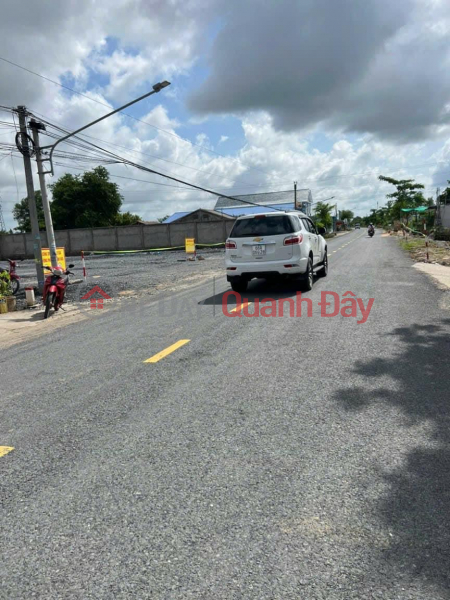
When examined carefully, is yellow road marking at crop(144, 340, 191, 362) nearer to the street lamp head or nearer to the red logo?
the red logo

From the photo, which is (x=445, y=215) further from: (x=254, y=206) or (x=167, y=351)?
(x=167, y=351)

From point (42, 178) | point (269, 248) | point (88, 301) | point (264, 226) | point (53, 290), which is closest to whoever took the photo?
point (269, 248)

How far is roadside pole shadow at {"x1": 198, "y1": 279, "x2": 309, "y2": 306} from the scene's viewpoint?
414 inches

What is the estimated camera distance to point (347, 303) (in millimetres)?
9242

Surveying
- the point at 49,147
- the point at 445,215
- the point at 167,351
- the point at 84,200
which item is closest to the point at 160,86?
the point at 49,147

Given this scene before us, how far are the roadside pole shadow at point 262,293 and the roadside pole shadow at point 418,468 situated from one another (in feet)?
16.7

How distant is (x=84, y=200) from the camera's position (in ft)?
199

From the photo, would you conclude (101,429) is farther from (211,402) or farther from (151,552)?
(151,552)

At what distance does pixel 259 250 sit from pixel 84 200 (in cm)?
5534

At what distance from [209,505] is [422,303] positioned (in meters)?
7.63

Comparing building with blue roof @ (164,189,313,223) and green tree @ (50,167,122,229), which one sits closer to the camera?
green tree @ (50,167,122,229)

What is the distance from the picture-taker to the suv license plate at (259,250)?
10602 millimetres

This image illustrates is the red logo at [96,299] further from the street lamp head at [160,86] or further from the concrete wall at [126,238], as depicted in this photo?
the concrete wall at [126,238]

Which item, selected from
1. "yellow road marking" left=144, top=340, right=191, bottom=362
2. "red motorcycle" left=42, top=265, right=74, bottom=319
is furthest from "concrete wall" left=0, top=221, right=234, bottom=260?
"yellow road marking" left=144, top=340, right=191, bottom=362
